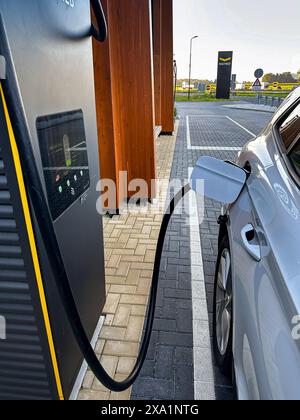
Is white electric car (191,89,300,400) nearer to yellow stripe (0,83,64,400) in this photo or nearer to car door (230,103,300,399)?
car door (230,103,300,399)

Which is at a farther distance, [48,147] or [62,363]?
[62,363]

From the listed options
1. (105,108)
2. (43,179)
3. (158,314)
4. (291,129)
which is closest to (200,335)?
(158,314)

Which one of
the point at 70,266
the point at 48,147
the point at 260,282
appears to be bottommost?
the point at 70,266

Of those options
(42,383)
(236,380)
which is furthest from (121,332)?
(236,380)

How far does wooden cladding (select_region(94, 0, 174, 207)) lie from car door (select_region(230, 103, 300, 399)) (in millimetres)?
2684

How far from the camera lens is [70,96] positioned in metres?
1.62

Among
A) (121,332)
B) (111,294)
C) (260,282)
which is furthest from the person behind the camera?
(111,294)

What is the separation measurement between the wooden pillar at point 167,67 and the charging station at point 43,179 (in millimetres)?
10147

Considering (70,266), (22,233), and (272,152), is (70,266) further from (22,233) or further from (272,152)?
(272,152)

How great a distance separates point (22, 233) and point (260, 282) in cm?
90

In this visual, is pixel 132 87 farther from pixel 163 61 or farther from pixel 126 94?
pixel 163 61

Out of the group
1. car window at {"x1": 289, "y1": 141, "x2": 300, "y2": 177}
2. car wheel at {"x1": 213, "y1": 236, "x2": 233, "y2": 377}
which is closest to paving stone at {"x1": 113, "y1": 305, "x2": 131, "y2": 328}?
car wheel at {"x1": 213, "y1": 236, "x2": 233, "y2": 377}

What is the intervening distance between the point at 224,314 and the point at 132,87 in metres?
3.47

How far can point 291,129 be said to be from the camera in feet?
5.98
